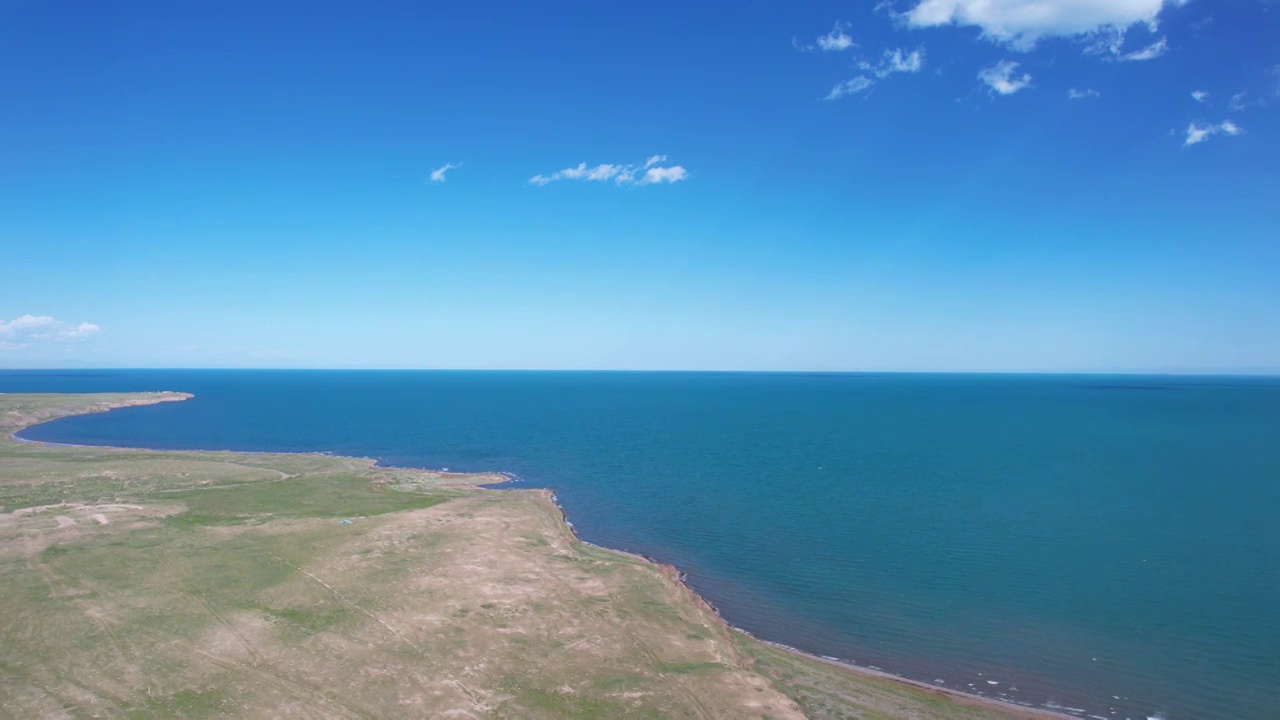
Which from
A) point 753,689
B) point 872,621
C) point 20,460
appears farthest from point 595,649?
point 20,460

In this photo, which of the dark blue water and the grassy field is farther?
the dark blue water

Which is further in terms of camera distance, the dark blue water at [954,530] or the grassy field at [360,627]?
the dark blue water at [954,530]

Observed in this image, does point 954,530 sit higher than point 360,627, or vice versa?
point 360,627

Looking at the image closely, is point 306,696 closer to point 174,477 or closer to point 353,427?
point 174,477
